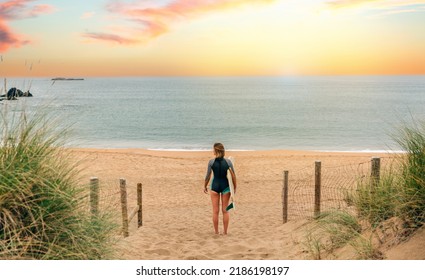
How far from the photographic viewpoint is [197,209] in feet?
39.8

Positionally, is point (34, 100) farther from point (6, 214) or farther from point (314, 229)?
point (314, 229)

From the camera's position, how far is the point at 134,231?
9227 mm

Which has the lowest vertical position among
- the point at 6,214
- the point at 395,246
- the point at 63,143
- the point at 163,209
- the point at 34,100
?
the point at 163,209

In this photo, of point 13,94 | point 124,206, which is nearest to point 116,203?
point 13,94

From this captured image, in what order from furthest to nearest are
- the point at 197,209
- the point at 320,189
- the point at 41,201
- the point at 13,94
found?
the point at 197,209 → the point at 320,189 → the point at 13,94 → the point at 41,201

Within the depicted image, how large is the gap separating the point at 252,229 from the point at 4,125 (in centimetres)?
571

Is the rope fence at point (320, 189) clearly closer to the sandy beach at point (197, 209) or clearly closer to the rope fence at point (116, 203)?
the sandy beach at point (197, 209)

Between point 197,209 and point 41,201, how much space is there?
310 inches

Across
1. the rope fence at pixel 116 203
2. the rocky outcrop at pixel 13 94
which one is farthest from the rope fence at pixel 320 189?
the rocky outcrop at pixel 13 94

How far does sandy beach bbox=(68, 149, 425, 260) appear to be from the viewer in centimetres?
744

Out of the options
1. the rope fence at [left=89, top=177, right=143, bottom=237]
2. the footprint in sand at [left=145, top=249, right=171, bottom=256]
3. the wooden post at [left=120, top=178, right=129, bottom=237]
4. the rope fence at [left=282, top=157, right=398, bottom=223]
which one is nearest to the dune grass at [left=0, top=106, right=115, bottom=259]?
the rope fence at [left=89, top=177, right=143, bottom=237]

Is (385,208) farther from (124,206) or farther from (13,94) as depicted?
(13,94)

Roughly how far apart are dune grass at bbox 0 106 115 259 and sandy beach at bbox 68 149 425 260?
0.35 m
